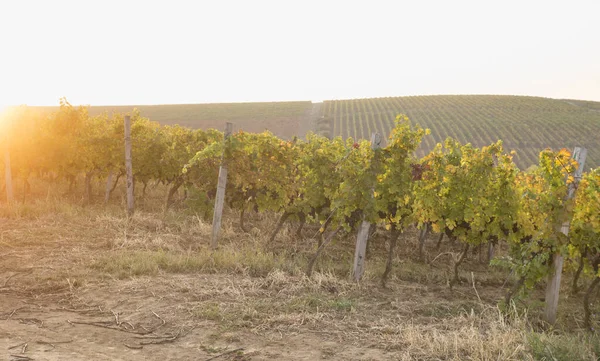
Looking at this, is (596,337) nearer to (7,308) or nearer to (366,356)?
(366,356)

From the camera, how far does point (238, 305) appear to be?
7.12m

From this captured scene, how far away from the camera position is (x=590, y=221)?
7.78 m

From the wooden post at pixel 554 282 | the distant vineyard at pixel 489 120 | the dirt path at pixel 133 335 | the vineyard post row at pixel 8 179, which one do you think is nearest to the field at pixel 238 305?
the dirt path at pixel 133 335

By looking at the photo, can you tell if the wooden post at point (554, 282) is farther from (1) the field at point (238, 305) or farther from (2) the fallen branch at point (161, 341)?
(2) the fallen branch at point (161, 341)

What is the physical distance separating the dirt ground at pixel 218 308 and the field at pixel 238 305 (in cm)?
2

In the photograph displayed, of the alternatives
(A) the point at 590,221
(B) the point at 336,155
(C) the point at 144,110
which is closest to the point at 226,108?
(C) the point at 144,110

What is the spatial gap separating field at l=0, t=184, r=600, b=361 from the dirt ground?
2cm

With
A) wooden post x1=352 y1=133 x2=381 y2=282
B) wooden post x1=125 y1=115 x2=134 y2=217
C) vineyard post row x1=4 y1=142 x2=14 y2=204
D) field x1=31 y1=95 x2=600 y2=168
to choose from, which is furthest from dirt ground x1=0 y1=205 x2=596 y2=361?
field x1=31 y1=95 x2=600 y2=168

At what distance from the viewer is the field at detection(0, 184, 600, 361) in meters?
5.62

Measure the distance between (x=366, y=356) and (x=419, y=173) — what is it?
520 centimetres

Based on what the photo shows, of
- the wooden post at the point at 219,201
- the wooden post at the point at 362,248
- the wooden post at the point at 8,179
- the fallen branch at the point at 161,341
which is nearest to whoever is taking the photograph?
the fallen branch at the point at 161,341

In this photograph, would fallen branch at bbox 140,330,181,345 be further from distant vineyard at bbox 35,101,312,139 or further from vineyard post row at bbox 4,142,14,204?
distant vineyard at bbox 35,101,312,139

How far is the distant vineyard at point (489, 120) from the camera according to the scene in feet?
135

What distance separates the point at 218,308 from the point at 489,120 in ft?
159
